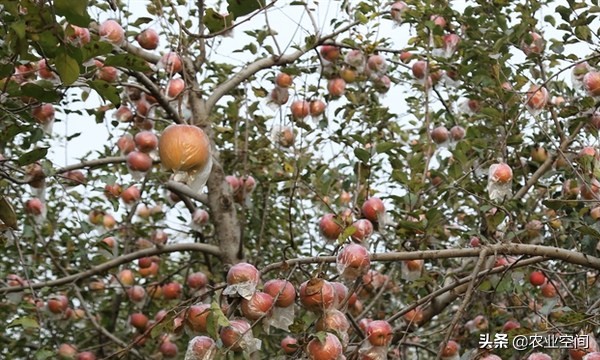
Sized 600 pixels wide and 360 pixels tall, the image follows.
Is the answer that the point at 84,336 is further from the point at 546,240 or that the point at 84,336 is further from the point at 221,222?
the point at 546,240

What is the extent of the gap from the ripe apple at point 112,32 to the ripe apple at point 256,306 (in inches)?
43.5

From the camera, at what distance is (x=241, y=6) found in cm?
134

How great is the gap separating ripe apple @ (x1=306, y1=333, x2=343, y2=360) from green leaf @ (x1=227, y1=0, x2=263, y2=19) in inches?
24.0

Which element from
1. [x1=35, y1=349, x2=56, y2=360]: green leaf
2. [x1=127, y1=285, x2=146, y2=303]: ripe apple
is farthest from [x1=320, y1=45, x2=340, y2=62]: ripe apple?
[x1=35, y1=349, x2=56, y2=360]: green leaf

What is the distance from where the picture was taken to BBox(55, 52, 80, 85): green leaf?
101 cm

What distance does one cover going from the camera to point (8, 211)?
1.51m

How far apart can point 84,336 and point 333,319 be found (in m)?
2.52

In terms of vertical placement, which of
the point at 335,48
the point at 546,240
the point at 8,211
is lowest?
the point at 8,211

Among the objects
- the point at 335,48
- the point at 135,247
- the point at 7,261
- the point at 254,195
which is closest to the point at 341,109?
the point at 335,48

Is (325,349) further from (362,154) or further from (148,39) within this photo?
(148,39)

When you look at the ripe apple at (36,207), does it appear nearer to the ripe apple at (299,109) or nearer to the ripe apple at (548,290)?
the ripe apple at (299,109)

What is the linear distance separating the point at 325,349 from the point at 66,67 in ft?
2.01

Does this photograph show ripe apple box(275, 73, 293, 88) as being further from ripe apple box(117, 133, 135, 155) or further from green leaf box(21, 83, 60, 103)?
green leaf box(21, 83, 60, 103)

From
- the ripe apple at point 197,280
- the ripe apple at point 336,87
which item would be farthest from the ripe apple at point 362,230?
the ripe apple at point 197,280
